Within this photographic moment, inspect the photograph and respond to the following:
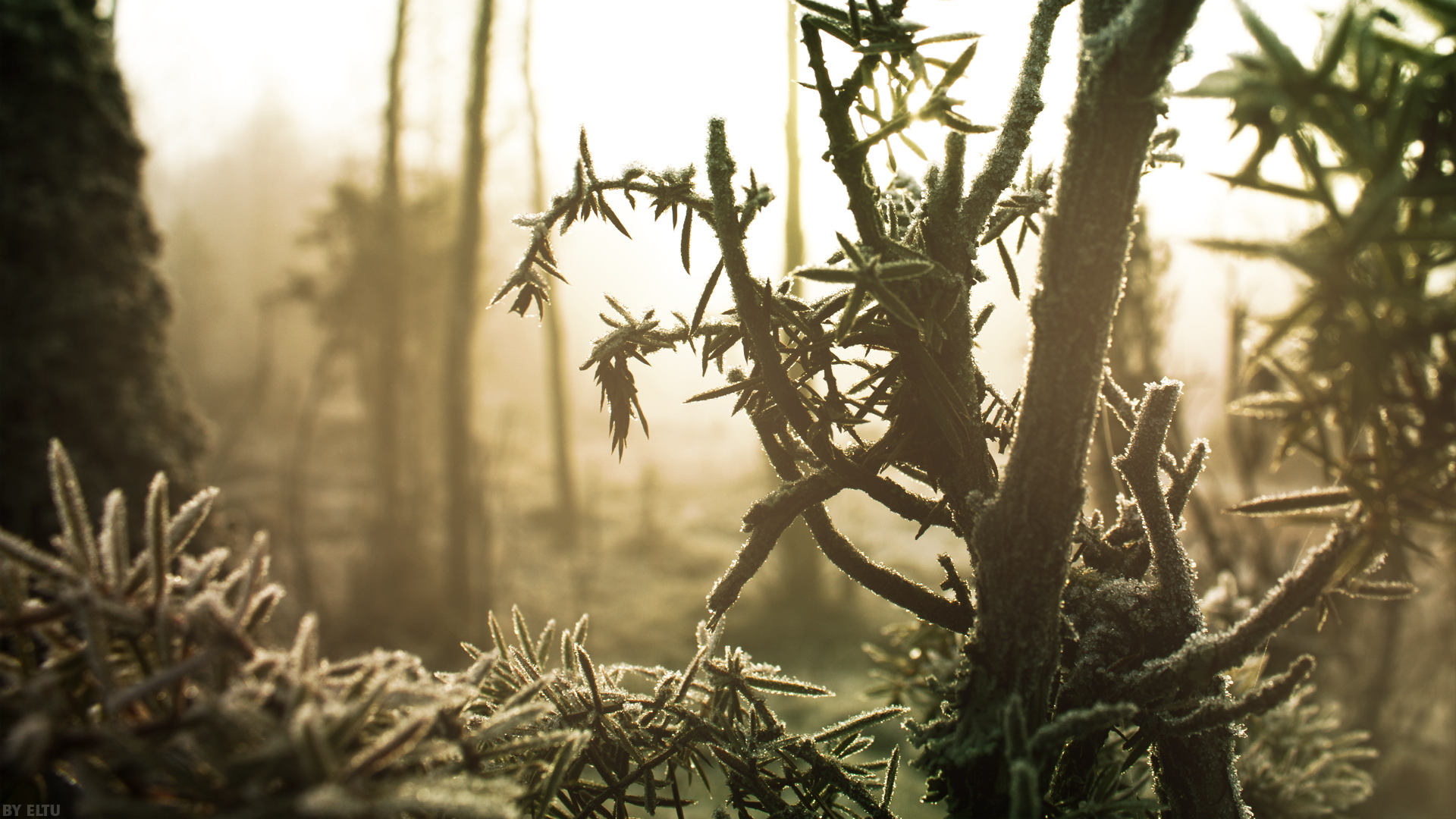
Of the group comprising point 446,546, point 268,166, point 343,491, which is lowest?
point 343,491

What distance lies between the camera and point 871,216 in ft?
2.28

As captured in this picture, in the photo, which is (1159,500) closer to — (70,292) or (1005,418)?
(1005,418)

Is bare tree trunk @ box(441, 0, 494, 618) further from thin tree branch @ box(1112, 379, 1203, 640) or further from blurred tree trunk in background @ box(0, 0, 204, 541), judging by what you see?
thin tree branch @ box(1112, 379, 1203, 640)

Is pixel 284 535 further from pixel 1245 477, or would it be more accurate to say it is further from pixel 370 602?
pixel 1245 477

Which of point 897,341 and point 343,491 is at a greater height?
point 897,341

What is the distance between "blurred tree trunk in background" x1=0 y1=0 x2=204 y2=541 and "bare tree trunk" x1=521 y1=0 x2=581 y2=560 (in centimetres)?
857

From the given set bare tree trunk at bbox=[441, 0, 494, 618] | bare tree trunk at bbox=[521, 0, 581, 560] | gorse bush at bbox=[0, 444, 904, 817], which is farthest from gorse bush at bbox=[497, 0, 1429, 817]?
bare tree trunk at bbox=[521, 0, 581, 560]

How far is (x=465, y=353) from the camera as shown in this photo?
7.48 meters

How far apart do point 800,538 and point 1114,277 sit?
319 inches

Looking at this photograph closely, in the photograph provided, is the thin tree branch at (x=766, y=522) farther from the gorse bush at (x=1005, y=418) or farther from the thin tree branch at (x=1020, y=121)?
the thin tree branch at (x=1020, y=121)

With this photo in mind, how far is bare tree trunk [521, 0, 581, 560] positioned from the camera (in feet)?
37.6

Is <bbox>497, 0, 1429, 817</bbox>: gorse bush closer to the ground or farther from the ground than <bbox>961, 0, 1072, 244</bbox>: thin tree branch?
closer to the ground

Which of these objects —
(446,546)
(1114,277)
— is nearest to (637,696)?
(1114,277)

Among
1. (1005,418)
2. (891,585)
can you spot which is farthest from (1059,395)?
(891,585)
